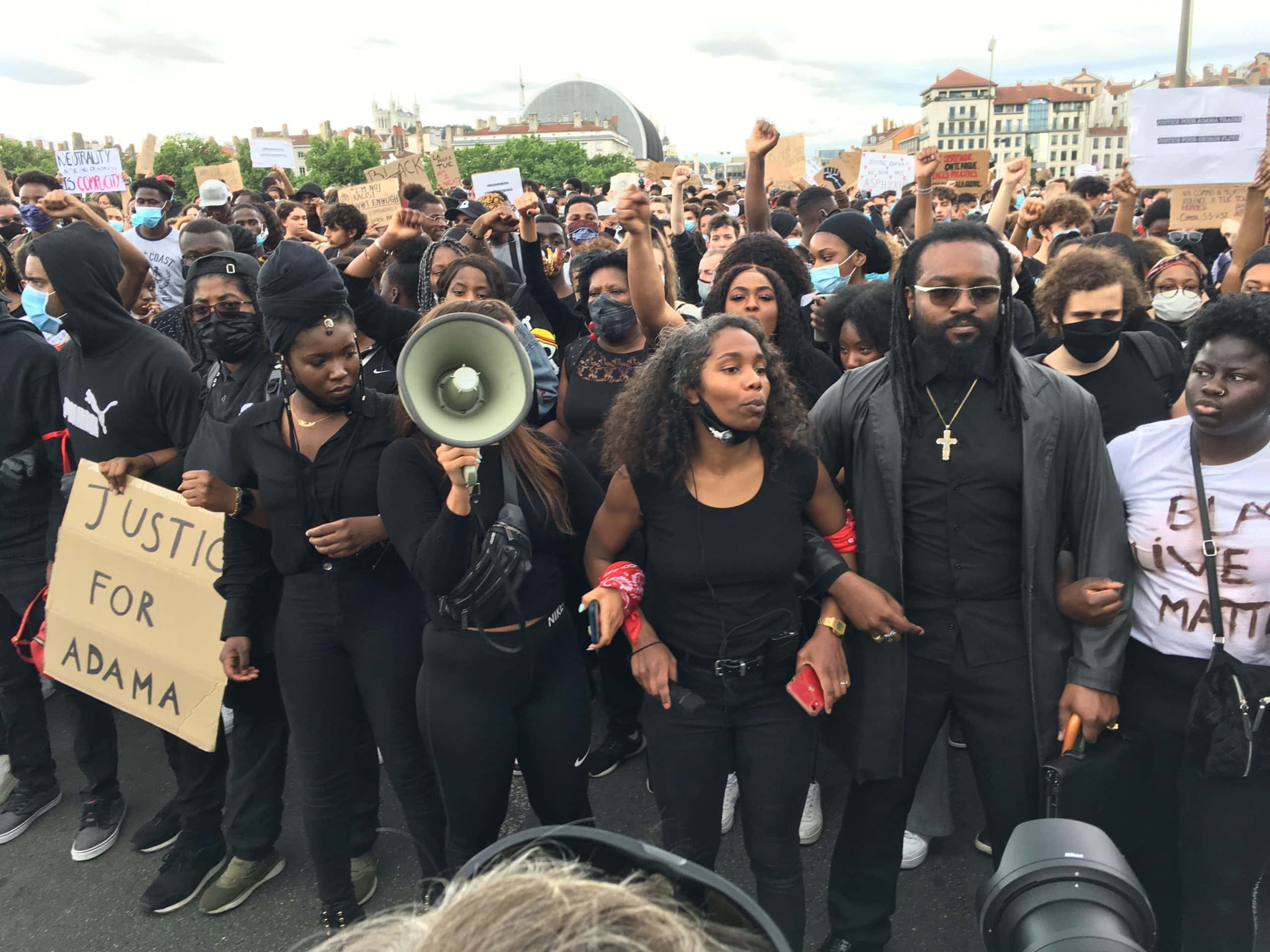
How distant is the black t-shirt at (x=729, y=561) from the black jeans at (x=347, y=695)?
903mm

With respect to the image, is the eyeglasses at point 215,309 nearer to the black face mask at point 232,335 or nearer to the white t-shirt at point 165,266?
the black face mask at point 232,335

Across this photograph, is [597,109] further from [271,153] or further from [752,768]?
[752,768]

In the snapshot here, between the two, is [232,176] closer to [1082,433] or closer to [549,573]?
[549,573]

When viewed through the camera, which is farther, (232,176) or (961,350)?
(232,176)

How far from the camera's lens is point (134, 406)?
10.8 ft

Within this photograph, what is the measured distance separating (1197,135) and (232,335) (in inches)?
247

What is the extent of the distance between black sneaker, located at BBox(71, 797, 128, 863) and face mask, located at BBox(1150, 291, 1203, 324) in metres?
5.43

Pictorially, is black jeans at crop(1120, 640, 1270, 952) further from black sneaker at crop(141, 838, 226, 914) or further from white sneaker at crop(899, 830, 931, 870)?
black sneaker at crop(141, 838, 226, 914)

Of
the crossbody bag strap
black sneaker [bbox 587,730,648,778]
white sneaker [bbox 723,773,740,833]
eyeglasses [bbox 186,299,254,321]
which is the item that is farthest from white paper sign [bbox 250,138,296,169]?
the crossbody bag strap

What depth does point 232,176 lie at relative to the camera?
37.2ft

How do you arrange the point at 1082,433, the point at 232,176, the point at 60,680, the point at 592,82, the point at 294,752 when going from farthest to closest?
the point at 592,82
the point at 232,176
the point at 60,680
the point at 294,752
the point at 1082,433

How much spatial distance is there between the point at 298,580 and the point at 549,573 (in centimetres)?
82

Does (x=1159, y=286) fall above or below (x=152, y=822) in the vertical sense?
above

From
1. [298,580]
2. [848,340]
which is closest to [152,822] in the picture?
[298,580]
